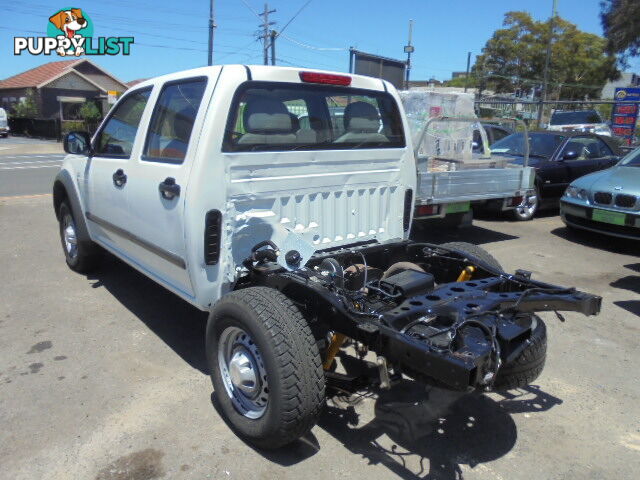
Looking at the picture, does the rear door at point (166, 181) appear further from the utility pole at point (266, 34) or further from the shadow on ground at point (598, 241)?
the utility pole at point (266, 34)

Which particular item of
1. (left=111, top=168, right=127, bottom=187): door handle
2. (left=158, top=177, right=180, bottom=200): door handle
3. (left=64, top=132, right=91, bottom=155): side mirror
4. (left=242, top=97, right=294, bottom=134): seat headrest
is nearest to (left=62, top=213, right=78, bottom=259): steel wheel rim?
(left=64, top=132, right=91, bottom=155): side mirror

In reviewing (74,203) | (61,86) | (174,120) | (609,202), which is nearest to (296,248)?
(174,120)

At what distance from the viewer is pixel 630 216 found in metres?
6.86

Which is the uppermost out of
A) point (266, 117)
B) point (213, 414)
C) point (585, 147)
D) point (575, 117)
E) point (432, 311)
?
point (575, 117)

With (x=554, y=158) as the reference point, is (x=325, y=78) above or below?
above

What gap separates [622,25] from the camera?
28.7 meters

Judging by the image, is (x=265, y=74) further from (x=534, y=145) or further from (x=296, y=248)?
(x=534, y=145)

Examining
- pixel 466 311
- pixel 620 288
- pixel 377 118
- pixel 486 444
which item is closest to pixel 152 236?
pixel 377 118

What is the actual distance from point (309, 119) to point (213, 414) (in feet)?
6.84

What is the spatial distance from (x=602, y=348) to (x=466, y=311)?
2200 millimetres

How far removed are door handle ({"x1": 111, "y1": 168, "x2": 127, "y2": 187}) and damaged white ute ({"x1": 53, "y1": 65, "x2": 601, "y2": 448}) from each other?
2 centimetres

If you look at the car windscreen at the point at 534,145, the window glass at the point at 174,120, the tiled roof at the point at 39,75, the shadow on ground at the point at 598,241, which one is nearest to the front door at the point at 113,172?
the window glass at the point at 174,120

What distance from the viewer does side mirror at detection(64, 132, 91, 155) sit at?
15.9ft

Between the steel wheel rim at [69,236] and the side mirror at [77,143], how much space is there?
2.82ft
